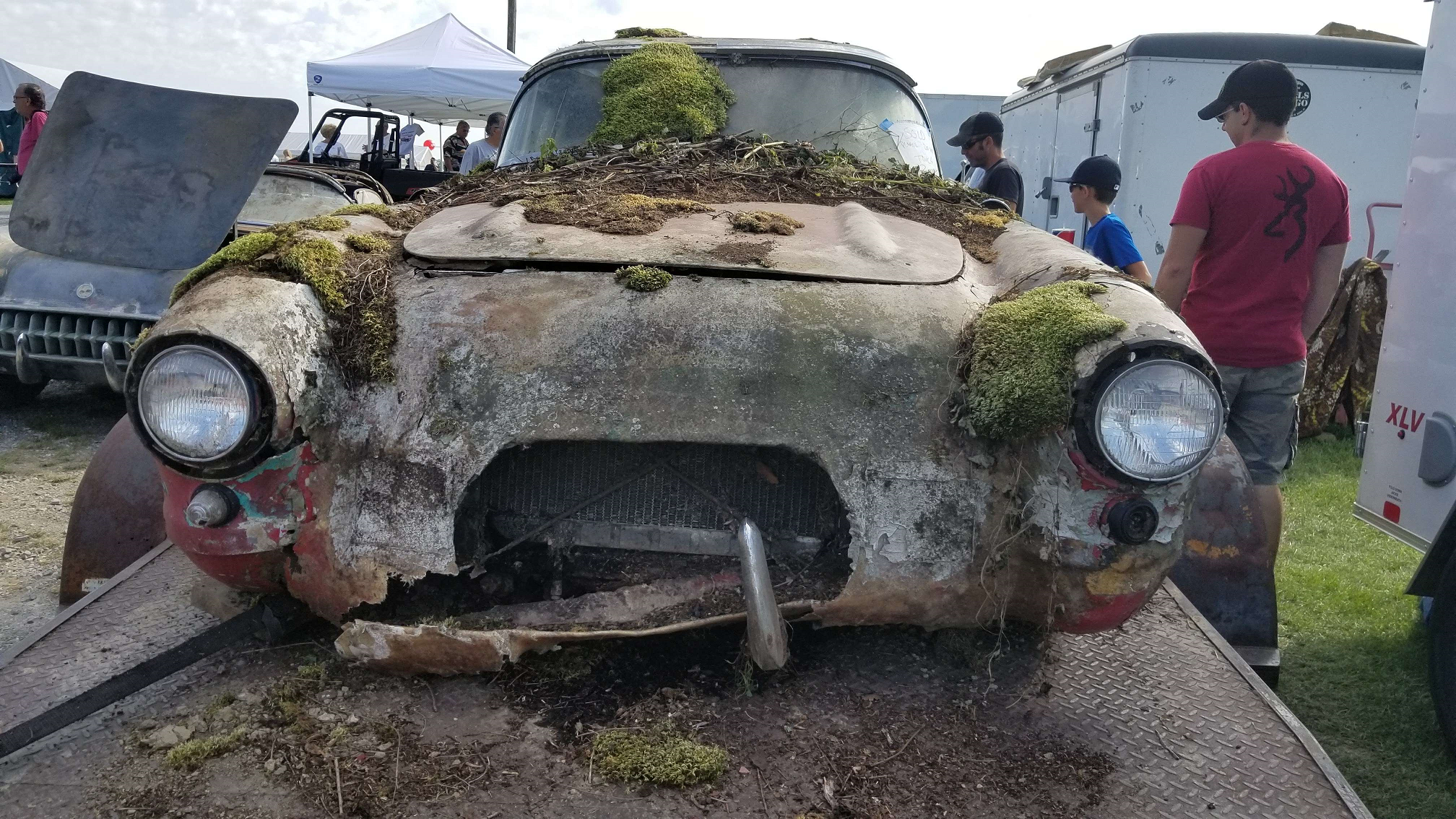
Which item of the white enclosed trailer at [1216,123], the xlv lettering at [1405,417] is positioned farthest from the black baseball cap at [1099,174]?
the white enclosed trailer at [1216,123]

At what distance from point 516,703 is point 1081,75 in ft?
29.0

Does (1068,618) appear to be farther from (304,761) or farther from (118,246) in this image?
(118,246)

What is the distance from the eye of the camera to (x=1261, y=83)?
356 cm

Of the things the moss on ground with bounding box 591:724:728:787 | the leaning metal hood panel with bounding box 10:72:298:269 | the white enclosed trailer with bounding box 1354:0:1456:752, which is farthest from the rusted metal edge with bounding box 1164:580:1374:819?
the leaning metal hood panel with bounding box 10:72:298:269

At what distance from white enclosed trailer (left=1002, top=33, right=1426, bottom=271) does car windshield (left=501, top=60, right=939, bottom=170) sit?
4828mm

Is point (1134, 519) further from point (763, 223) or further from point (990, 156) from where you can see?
point (990, 156)

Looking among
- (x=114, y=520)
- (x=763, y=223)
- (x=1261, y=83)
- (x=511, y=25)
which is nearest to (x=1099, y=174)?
(x=1261, y=83)

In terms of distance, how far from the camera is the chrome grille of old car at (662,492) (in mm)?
2258

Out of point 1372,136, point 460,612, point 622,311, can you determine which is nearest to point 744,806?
point 460,612

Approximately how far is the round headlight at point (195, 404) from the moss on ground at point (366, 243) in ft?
2.22

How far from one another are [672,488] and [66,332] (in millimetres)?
4783

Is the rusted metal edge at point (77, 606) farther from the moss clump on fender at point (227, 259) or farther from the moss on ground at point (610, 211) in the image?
the moss on ground at point (610, 211)

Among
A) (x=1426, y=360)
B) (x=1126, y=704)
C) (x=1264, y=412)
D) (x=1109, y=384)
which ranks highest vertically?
(x=1109, y=384)

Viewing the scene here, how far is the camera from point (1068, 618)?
2.08 metres
